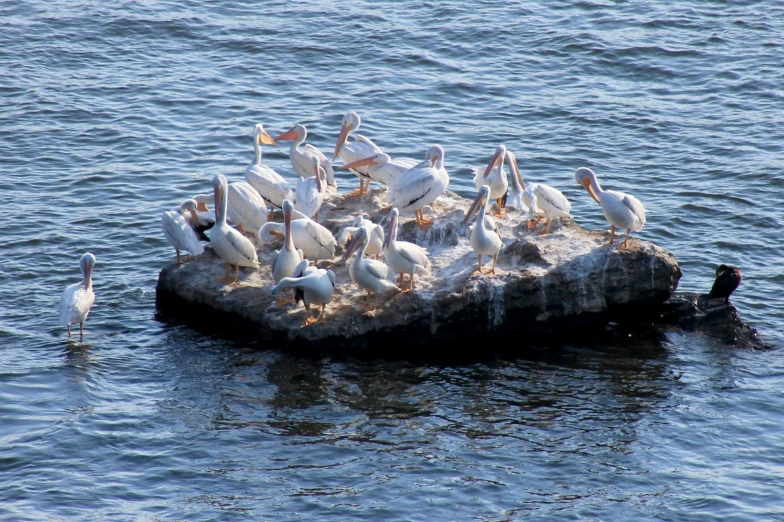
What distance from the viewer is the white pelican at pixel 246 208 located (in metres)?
13.2

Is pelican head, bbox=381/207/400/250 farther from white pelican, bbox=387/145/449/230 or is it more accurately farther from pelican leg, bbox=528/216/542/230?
pelican leg, bbox=528/216/542/230

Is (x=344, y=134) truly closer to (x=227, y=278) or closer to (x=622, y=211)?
(x=227, y=278)

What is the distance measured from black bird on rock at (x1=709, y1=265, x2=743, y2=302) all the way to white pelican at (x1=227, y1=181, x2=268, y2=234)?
5740mm

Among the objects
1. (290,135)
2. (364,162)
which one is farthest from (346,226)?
(290,135)

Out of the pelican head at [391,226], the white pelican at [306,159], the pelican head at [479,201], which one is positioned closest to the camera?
the pelican head at [391,226]

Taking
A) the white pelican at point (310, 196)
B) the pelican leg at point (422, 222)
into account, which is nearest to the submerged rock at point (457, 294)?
the pelican leg at point (422, 222)

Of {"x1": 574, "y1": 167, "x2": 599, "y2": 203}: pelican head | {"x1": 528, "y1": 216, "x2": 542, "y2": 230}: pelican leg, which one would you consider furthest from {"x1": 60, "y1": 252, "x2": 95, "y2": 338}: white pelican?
{"x1": 574, "y1": 167, "x2": 599, "y2": 203}: pelican head

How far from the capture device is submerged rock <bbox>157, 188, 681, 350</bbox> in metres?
11.7

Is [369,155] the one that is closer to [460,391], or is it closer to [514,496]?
[460,391]

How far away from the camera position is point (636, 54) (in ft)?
75.0

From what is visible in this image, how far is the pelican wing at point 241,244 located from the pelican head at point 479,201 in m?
2.69

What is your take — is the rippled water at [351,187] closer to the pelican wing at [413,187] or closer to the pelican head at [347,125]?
the pelican head at [347,125]

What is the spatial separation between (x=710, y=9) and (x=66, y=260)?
1789 cm

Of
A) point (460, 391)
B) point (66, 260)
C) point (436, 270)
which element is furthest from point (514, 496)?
point (66, 260)
